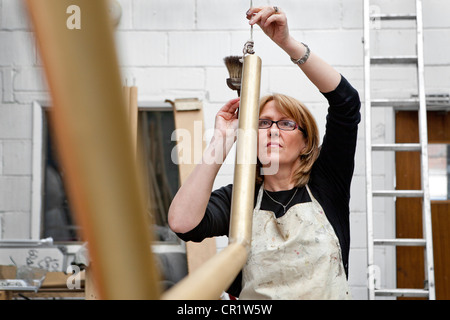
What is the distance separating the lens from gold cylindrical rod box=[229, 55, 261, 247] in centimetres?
43

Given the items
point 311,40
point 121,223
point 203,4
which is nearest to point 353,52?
point 311,40

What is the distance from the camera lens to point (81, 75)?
0.12 metres

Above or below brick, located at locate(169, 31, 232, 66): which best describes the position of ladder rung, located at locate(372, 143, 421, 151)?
below

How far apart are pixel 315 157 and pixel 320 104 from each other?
144cm

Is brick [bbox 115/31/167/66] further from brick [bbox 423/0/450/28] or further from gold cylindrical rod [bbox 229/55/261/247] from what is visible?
gold cylindrical rod [bbox 229/55/261/247]

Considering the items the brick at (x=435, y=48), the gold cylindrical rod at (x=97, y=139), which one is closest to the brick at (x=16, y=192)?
the brick at (x=435, y=48)

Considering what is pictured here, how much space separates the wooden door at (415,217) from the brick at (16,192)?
1759 millimetres

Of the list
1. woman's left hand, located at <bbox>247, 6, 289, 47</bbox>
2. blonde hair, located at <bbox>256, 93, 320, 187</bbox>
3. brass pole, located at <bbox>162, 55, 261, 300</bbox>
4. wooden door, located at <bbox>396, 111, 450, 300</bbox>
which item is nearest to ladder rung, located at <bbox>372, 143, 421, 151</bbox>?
wooden door, located at <bbox>396, 111, 450, 300</bbox>

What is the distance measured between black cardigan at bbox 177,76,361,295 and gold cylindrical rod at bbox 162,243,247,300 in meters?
0.57

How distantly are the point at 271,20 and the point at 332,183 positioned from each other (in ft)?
1.17

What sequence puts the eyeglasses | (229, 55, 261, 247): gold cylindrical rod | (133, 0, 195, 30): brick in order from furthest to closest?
(133, 0, 195, 30): brick → the eyeglasses → (229, 55, 261, 247): gold cylindrical rod
